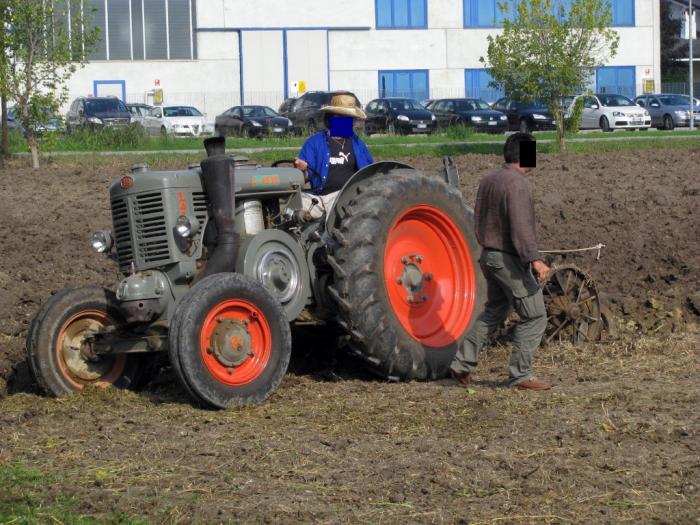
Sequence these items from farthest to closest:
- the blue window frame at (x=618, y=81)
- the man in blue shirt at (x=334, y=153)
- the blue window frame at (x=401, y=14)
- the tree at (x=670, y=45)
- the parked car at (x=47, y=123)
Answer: the tree at (x=670, y=45), the blue window frame at (x=618, y=81), the blue window frame at (x=401, y=14), the parked car at (x=47, y=123), the man in blue shirt at (x=334, y=153)

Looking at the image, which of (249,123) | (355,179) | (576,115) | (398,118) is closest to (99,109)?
(249,123)

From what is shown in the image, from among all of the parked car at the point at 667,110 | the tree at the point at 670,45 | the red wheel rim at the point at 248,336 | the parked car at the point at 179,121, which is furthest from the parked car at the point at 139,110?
the red wheel rim at the point at 248,336

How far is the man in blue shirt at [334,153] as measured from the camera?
8758 millimetres

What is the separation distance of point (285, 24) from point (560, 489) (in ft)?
160

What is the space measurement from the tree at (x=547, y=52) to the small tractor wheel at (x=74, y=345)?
699 inches

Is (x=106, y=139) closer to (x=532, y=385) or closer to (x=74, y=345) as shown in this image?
(x=74, y=345)

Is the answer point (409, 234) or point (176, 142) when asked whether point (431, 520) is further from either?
point (176, 142)

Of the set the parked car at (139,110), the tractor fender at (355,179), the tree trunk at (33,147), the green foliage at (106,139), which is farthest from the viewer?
the parked car at (139,110)

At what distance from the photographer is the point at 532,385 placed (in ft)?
26.1

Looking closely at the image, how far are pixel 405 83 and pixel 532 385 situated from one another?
47419 mm

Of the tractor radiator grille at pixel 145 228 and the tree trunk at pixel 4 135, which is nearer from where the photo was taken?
the tractor radiator grille at pixel 145 228

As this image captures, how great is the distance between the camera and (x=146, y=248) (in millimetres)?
7867

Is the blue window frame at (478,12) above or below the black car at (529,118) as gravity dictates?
above

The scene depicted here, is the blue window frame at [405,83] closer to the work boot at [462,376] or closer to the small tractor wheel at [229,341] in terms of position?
the work boot at [462,376]
